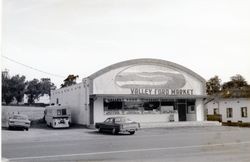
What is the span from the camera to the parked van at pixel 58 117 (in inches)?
1332

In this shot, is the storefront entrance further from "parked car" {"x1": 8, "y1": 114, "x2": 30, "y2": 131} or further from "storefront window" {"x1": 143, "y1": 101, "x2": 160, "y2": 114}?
"parked car" {"x1": 8, "y1": 114, "x2": 30, "y2": 131}

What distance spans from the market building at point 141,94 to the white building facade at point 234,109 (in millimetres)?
7747

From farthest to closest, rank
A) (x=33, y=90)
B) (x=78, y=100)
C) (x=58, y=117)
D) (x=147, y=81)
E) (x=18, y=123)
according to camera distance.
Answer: (x=33, y=90) → (x=78, y=100) → (x=147, y=81) → (x=58, y=117) → (x=18, y=123)

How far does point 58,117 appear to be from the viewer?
1344 inches

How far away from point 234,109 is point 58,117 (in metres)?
23.8

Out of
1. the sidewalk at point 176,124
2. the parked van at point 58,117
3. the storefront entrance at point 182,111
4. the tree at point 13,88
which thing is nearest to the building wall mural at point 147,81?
the storefront entrance at point 182,111

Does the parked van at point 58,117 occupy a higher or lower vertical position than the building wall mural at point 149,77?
lower

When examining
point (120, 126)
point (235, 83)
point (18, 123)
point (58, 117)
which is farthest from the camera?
point (235, 83)

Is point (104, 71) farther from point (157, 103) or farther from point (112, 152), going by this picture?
point (112, 152)

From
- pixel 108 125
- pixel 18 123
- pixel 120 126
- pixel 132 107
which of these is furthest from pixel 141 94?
pixel 18 123

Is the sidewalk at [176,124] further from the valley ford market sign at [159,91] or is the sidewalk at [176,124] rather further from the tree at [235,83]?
the tree at [235,83]

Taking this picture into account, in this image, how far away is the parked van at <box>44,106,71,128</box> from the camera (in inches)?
1332

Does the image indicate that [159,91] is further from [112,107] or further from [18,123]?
[18,123]

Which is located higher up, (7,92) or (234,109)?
(7,92)
